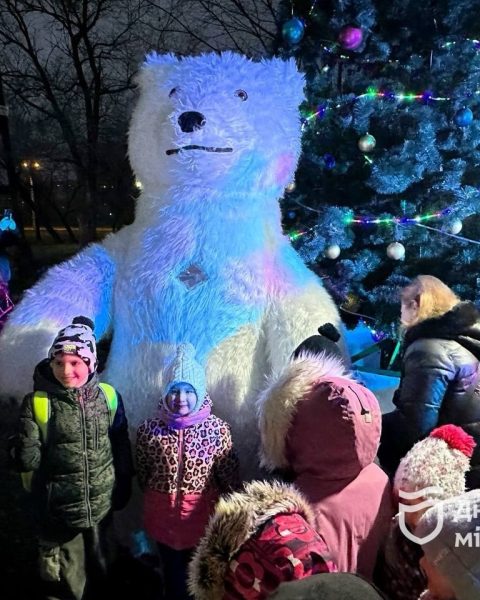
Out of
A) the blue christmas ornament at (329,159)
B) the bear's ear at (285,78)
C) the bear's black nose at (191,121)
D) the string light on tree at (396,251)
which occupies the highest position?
the bear's ear at (285,78)

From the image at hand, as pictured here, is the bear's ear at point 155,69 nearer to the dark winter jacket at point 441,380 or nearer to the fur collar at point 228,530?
the dark winter jacket at point 441,380

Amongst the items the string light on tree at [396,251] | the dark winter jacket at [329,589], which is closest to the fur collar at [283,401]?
the dark winter jacket at [329,589]

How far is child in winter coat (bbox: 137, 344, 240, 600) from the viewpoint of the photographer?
2.44 metres

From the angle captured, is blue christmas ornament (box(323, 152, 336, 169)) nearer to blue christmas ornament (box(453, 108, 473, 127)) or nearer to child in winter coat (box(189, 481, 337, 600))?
blue christmas ornament (box(453, 108, 473, 127))

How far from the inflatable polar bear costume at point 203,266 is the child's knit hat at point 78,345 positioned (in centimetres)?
52

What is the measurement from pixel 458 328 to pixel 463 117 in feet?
6.45

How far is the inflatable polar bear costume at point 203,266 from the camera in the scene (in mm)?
2996

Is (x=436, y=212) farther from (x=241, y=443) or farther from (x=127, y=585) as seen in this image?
(x=127, y=585)

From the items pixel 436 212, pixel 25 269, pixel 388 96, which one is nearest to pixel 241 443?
pixel 436 212

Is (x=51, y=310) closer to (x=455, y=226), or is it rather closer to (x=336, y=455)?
(x=336, y=455)

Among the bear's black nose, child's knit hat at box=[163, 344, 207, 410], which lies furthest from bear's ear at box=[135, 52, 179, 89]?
child's knit hat at box=[163, 344, 207, 410]

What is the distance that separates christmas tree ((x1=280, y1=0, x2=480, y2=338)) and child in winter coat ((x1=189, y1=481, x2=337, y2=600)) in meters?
2.96

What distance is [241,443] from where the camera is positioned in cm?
290

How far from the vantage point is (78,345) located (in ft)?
8.00
